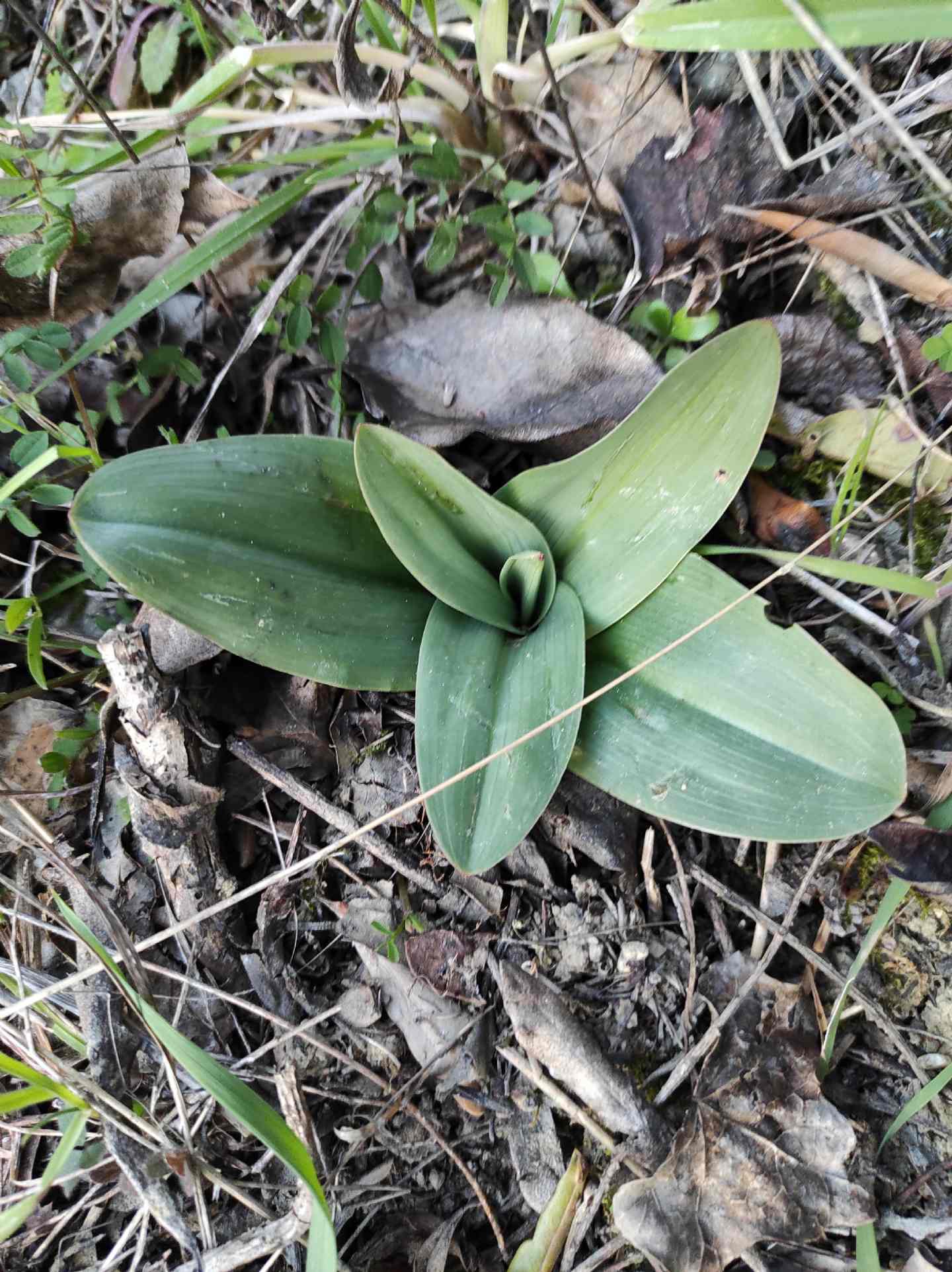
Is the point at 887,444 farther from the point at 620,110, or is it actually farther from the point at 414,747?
the point at 414,747

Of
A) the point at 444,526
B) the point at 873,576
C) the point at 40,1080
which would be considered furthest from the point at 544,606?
the point at 40,1080

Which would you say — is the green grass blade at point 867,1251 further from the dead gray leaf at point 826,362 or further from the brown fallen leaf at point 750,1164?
the dead gray leaf at point 826,362

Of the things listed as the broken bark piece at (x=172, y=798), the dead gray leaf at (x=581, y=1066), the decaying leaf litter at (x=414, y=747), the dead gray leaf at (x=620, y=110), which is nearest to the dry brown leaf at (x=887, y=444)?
the decaying leaf litter at (x=414, y=747)

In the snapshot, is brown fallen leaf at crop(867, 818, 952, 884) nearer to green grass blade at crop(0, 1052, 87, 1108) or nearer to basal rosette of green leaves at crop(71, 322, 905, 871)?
basal rosette of green leaves at crop(71, 322, 905, 871)

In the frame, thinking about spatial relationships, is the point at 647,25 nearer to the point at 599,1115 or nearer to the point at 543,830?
the point at 543,830

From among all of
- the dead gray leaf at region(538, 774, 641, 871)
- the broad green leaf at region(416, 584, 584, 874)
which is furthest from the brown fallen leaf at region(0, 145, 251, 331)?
the dead gray leaf at region(538, 774, 641, 871)
